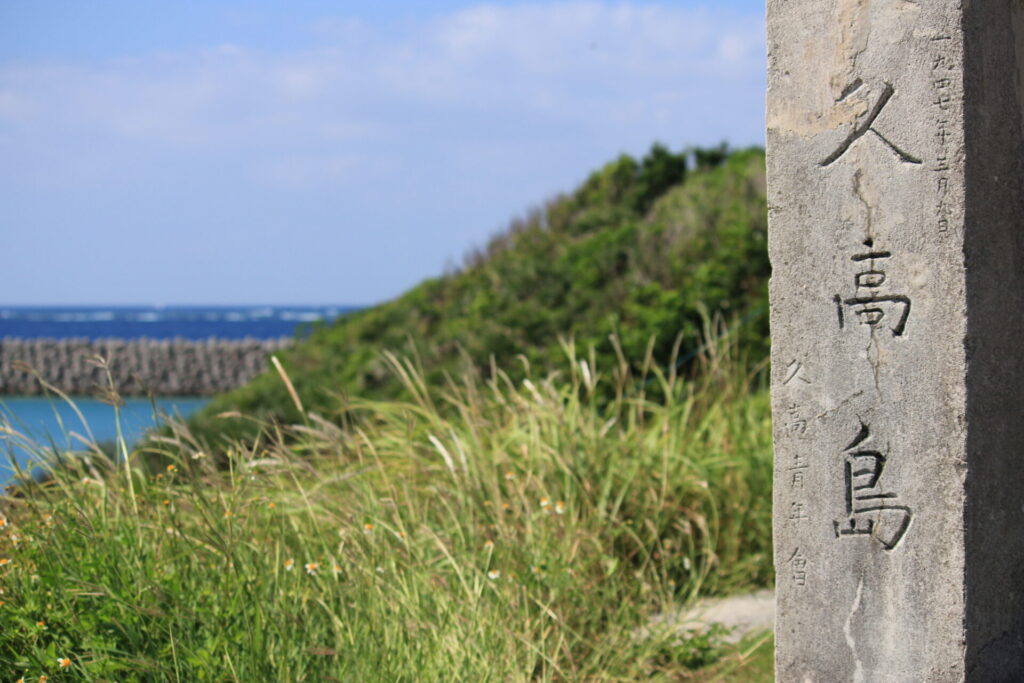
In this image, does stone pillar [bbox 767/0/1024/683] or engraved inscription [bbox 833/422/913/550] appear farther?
engraved inscription [bbox 833/422/913/550]

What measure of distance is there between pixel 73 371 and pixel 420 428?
47.6 ft

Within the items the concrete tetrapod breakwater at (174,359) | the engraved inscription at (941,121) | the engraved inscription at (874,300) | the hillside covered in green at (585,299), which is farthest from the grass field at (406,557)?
the concrete tetrapod breakwater at (174,359)

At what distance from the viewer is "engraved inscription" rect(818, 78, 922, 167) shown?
266 centimetres

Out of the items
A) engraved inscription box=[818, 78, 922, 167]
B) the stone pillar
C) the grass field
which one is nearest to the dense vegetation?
the grass field

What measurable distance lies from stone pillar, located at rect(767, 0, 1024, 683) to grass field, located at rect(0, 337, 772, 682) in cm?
98

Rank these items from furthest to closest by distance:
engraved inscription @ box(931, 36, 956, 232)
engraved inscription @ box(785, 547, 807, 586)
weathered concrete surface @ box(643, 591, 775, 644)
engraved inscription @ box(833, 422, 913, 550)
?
1. weathered concrete surface @ box(643, 591, 775, 644)
2. engraved inscription @ box(785, 547, 807, 586)
3. engraved inscription @ box(833, 422, 913, 550)
4. engraved inscription @ box(931, 36, 956, 232)

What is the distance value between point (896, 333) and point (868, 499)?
1.50 feet

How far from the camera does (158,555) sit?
319 cm

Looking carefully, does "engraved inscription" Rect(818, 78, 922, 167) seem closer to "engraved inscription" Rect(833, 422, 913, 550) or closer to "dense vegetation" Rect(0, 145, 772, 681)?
"engraved inscription" Rect(833, 422, 913, 550)

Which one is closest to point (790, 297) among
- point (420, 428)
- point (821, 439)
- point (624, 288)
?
point (821, 439)

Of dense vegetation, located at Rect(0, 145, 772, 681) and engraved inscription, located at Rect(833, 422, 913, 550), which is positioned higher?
engraved inscription, located at Rect(833, 422, 913, 550)

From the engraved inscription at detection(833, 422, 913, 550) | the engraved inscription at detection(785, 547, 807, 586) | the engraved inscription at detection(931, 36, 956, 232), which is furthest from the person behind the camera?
the engraved inscription at detection(785, 547, 807, 586)

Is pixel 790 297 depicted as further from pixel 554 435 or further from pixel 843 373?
pixel 554 435

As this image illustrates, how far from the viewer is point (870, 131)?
2.69 m
